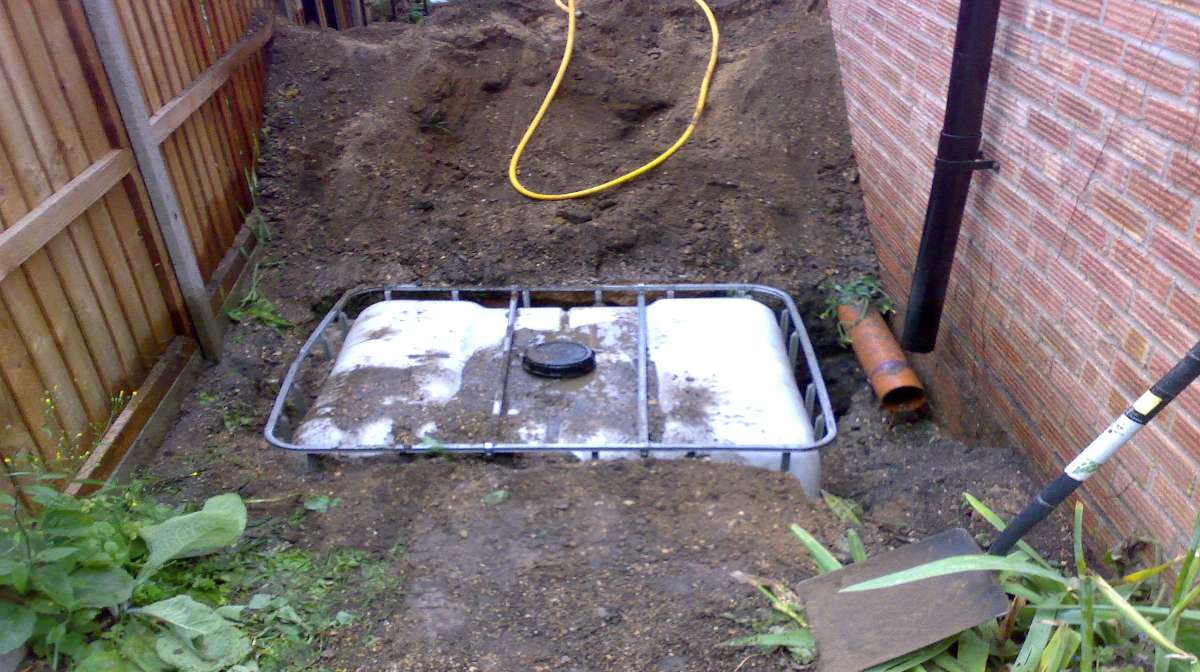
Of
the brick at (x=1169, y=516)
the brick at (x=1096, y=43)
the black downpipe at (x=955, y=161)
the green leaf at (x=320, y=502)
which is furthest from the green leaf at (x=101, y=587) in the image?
the brick at (x=1096, y=43)

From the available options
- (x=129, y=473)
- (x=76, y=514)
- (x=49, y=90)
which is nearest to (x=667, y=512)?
(x=76, y=514)

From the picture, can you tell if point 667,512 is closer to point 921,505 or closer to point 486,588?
point 486,588

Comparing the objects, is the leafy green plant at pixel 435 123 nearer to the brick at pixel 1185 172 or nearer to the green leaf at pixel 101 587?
the green leaf at pixel 101 587

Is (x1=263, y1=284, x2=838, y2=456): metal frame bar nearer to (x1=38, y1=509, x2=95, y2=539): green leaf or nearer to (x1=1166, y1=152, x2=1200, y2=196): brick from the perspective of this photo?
(x1=38, y1=509, x2=95, y2=539): green leaf

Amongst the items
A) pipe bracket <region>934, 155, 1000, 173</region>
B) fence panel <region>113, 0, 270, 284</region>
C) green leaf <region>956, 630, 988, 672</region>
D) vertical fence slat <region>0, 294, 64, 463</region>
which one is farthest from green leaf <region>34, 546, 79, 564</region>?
pipe bracket <region>934, 155, 1000, 173</region>

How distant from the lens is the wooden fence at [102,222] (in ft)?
8.61

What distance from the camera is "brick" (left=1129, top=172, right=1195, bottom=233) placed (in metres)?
2.18

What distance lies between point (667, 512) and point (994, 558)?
1.11 metres

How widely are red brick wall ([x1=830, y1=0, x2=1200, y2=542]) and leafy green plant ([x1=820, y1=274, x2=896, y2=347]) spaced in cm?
48

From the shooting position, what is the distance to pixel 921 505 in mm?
3045

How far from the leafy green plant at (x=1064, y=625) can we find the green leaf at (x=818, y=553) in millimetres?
215

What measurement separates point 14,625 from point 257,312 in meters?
2.32

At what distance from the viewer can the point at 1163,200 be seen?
2.26 metres

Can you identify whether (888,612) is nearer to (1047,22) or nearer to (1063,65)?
(1063,65)
